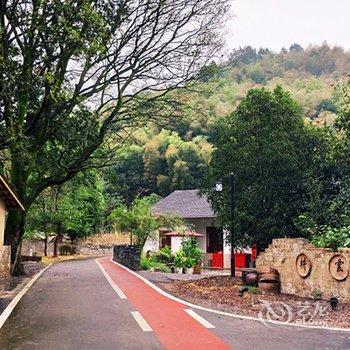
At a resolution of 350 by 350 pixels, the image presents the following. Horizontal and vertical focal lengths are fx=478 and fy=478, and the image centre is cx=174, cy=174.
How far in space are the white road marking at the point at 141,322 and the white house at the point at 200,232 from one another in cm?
2163

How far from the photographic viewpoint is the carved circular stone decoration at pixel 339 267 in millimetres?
13008

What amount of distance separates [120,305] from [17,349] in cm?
460

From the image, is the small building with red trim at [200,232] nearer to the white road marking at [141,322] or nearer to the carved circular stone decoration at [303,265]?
the carved circular stone decoration at [303,265]

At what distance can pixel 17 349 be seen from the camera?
7.62m

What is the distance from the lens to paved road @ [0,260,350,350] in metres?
7.91

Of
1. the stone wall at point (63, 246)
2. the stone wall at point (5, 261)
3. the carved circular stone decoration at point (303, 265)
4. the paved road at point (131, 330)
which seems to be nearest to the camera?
the paved road at point (131, 330)

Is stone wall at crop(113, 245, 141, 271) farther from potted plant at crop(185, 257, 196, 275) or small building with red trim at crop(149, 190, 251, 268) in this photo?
small building with red trim at crop(149, 190, 251, 268)

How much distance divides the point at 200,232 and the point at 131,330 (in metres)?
28.5

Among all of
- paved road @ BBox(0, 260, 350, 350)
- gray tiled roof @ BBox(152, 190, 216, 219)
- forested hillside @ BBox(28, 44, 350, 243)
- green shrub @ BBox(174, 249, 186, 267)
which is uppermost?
forested hillside @ BBox(28, 44, 350, 243)

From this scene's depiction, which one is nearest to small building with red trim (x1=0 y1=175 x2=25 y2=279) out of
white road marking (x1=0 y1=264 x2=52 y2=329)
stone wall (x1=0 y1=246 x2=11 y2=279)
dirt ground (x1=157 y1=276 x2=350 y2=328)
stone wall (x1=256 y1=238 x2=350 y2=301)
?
stone wall (x1=0 y1=246 x2=11 y2=279)

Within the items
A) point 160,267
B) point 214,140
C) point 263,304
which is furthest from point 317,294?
point 160,267

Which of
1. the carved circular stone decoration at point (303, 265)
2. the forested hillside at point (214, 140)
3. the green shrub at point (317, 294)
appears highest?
the forested hillside at point (214, 140)

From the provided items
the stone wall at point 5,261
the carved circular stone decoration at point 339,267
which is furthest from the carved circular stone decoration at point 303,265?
the stone wall at point 5,261

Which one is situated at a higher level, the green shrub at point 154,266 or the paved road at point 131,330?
the green shrub at point 154,266
